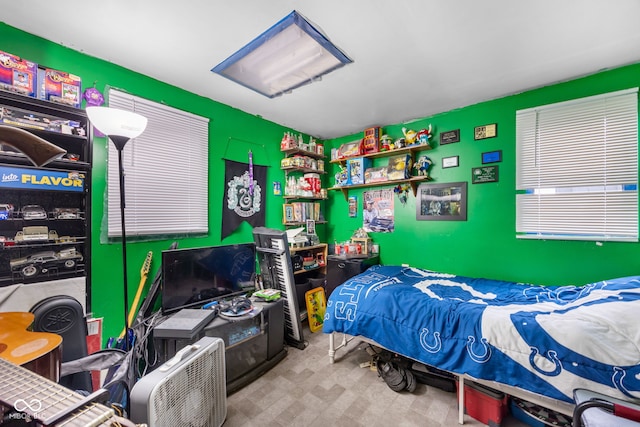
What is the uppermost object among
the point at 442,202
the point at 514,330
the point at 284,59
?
the point at 284,59

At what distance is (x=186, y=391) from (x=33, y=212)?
148 centimetres

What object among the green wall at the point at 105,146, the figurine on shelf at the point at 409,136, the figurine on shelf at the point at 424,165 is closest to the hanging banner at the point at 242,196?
the green wall at the point at 105,146

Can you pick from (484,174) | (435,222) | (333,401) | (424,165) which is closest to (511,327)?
(333,401)

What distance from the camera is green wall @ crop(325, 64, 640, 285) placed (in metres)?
2.06

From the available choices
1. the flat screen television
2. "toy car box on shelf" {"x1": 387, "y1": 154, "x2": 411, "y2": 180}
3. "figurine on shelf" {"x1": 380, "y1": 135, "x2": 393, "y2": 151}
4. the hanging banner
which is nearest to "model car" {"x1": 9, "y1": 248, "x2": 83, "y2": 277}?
the flat screen television

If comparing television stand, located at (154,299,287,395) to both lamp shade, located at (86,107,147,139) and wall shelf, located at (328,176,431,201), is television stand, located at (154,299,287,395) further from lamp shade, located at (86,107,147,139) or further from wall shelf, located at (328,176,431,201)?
wall shelf, located at (328,176,431,201)

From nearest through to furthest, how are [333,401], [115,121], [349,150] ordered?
[115,121], [333,401], [349,150]

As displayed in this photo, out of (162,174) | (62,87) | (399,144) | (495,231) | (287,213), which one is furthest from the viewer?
(287,213)

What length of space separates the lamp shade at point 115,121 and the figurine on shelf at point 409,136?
8.86 ft

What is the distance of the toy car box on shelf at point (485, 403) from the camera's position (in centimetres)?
159

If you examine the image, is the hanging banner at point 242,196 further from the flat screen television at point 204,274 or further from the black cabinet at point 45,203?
the black cabinet at point 45,203

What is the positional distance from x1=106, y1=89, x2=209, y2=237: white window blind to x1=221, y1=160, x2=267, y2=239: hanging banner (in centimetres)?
24

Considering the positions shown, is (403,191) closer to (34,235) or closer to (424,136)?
(424,136)

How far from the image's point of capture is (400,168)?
3.01 m
